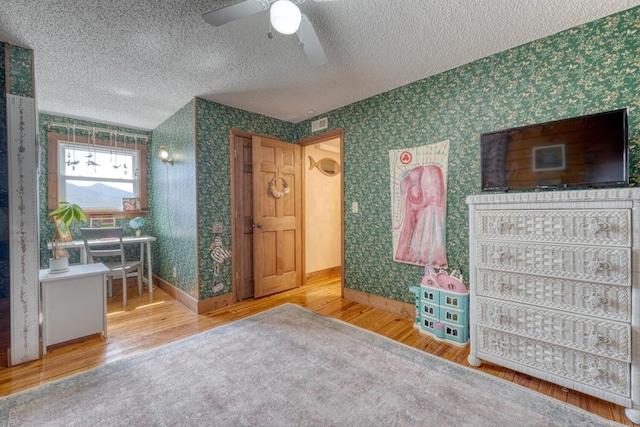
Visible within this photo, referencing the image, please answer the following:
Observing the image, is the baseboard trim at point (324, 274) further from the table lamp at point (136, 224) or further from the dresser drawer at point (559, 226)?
the dresser drawer at point (559, 226)

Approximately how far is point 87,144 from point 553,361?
5.50 meters

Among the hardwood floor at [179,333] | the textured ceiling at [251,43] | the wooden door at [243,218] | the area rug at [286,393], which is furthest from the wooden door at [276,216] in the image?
the area rug at [286,393]

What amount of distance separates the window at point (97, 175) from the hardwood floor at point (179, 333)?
4.70 ft

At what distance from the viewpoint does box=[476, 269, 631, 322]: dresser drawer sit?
150 centimetres

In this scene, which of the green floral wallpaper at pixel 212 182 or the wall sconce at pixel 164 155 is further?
the wall sconce at pixel 164 155

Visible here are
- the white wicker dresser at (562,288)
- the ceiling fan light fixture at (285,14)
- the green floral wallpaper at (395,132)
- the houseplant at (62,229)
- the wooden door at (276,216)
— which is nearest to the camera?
the ceiling fan light fixture at (285,14)

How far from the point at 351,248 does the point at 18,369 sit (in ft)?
9.82

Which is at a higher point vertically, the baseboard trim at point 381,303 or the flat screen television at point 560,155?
the flat screen television at point 560,155

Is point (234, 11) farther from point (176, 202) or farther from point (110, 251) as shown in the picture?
point (110, 251)

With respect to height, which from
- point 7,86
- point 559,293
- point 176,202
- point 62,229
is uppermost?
point 7,86

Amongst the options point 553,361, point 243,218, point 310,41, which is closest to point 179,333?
point 243,218

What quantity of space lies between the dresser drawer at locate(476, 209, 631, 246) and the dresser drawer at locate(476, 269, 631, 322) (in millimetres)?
248

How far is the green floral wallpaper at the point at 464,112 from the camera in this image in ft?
5.89

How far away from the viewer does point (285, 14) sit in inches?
53.9
